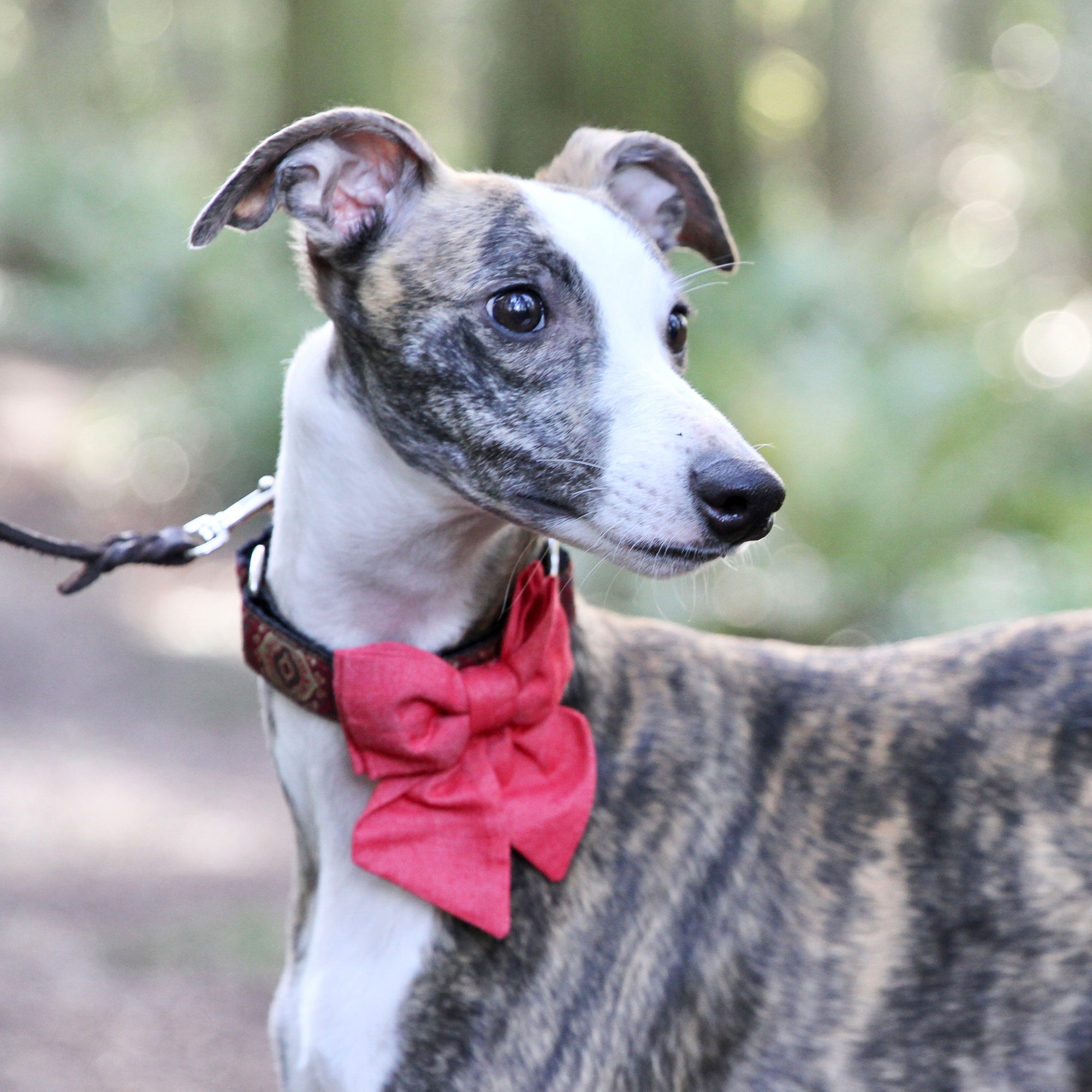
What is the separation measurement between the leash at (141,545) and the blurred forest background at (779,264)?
6.23 ft

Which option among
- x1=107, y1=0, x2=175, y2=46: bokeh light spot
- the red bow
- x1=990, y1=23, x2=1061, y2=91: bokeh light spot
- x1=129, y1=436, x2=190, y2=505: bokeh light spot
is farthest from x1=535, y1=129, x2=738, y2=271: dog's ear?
x1=107, y1=0, x2=175, y2=46: bokeh light spot

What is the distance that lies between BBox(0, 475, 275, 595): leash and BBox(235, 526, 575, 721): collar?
93 millimetres

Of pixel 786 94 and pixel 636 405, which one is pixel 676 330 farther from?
pixel 786 94

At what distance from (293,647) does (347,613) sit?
0.42 ft

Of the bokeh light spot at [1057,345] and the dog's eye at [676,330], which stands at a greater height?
the dog's eye at [676,330]

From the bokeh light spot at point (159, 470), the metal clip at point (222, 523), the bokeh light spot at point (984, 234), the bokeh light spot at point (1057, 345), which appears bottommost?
the bokeh light spot at point (159, 470)

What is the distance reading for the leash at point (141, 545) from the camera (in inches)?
103

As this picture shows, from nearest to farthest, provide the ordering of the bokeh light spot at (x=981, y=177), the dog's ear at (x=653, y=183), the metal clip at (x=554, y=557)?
the metal clip at (x=554, y=557) → the dog's ear at (x=653, y=183) → the bokeh light spot at (x=981, y=177)

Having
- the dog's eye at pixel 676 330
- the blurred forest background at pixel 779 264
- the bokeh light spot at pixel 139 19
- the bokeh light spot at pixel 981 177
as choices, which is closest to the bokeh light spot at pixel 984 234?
the blurred forest background at pixel 779 264

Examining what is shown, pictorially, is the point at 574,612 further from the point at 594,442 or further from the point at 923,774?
the point at 923,774

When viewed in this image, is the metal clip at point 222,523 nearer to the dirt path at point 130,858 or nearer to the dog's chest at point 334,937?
the dog's chest at point 334,937

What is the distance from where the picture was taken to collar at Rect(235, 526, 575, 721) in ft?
7.90

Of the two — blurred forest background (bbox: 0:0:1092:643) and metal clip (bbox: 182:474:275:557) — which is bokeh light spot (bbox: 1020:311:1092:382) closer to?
blurred forest background (bbox: 0:0:1092:643)

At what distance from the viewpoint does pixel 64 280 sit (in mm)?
15641
